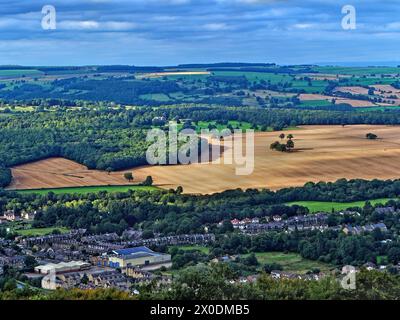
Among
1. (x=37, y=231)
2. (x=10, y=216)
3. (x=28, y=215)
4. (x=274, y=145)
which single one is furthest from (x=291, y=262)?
(x=274, y=145)

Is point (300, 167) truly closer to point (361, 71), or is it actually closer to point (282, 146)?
point (282, 146)

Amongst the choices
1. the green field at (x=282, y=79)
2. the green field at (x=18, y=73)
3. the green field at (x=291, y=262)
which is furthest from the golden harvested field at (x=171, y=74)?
the green field at (x=291, y=262)

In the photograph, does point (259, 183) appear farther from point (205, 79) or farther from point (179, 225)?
point (205, 79)

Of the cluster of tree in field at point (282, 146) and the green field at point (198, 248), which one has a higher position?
the cluster of tree in field at point (282, 146)

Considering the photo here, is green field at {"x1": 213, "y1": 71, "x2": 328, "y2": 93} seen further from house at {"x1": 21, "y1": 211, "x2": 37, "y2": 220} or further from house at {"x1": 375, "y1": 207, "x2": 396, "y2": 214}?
house at {"x1": 21, "y1": 211, "x2": 37, "y2": 220}

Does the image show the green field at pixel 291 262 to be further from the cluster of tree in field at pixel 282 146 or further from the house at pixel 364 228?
the cluster of tree in field at pixel 282 146
